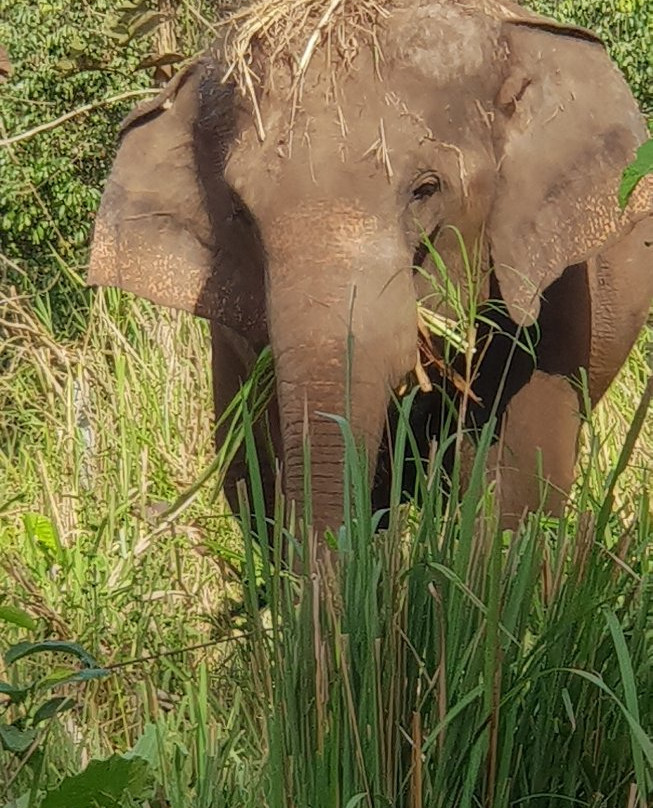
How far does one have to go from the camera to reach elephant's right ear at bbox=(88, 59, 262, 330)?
5.51m

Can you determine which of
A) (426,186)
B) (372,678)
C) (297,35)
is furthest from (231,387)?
(372,678)

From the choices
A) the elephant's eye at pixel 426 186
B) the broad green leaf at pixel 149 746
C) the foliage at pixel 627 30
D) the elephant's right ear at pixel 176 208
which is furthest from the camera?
the foliage at pixel 627 30

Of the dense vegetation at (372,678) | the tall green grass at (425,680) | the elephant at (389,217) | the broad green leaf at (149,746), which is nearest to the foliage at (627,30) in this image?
the elephant at (389,217)

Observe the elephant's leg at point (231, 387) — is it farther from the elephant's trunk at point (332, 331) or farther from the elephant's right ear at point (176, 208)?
the elephant's trunk at point (332, 331)

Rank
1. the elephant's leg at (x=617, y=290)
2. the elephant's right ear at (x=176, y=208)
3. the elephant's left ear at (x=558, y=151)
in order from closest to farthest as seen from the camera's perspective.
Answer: the elephant's left ear at (x=558, y=151)
the elephant's right ear at (x=176, y=208)
the elephant's leg at (x=617, y=290)

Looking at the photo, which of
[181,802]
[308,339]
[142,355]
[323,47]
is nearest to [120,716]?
[181,802]

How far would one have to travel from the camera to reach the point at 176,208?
574 centimetres

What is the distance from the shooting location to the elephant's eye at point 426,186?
192 inches

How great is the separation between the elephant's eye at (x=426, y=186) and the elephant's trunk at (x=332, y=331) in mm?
211

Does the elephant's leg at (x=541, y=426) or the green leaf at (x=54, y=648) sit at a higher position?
the green leaf at (x=54, y=648)

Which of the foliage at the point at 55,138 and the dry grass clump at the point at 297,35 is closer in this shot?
the dry grass clump at the point at 297,35

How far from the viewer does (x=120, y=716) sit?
331 cm

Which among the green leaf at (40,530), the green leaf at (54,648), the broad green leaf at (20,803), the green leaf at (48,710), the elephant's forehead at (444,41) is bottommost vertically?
the green leaf at (40,530)

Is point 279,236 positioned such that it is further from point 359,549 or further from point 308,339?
point 359,549
